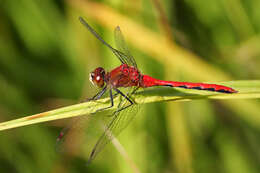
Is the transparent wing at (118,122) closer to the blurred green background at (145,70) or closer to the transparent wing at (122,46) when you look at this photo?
the blurred green background at (145,70)

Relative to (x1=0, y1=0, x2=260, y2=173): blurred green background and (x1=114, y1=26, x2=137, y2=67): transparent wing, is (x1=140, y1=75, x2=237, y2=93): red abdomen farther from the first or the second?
(x1=0, y1=0, x2=260, y2=173): blurred green background

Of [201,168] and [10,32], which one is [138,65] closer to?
[201,168]

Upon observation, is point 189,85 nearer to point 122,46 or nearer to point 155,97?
point 155,97

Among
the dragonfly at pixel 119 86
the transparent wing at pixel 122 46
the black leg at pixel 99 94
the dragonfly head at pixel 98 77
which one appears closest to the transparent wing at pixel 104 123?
the dragonfly at pixel 119 86

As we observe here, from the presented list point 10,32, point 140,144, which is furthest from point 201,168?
point 10,32

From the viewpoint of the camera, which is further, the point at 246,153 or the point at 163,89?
the point at 246,153

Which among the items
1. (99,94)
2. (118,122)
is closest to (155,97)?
(118,122)
